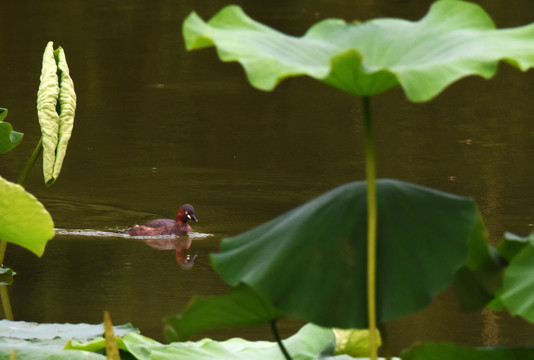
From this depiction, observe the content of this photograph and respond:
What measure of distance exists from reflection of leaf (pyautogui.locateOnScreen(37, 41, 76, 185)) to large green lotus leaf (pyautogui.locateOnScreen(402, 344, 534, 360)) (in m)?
1.31

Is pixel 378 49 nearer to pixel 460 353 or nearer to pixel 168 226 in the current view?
pixel 460 353

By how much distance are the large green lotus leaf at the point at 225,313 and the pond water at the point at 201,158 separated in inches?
130

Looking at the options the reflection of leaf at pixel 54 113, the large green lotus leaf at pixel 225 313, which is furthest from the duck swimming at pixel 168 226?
the large green lotus leaf at pixel 225 313

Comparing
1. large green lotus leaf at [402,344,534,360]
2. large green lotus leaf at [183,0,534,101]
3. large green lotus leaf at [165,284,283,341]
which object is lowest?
large green lotus leaf at [402,344,534,360]

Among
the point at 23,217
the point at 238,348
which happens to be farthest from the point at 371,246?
the point at 238,348

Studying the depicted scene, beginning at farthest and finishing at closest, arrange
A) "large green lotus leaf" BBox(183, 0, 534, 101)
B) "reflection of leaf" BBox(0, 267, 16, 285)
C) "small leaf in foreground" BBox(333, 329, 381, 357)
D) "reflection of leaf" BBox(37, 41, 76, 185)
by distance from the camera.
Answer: "reflection of leaf" BBox(0, 267, 16, 285) < "reflection of leaf" BBox(37, 41, 76, 185) < "small leaf in foreground" BBox(333, 329, 381, 357) < "large green lotus leaf" BBox(183, 0, 534, 101)

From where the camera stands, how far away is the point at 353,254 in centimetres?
132

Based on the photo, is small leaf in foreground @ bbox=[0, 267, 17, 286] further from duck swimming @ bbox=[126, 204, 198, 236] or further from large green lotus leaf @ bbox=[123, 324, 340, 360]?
duck swimming @ bbox=[126, 204, 198, 236]

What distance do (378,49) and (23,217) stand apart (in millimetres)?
637

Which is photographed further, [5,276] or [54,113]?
[5,276]

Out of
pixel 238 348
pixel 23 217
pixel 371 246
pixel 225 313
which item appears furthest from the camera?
pixel 238 348

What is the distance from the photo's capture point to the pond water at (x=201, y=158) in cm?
545

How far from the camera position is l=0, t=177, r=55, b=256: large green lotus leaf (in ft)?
5.60

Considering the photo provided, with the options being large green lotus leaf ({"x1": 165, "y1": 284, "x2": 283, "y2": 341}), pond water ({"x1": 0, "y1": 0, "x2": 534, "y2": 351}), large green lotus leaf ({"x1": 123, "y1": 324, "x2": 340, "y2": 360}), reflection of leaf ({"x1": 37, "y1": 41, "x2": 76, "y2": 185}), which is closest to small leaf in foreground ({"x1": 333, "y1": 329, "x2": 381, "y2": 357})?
large green lotus leaf ({"x1": 123, "y1": 324, "x2": 340, "y2": 360})
